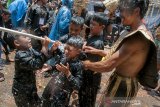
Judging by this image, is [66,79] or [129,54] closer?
[129,54]

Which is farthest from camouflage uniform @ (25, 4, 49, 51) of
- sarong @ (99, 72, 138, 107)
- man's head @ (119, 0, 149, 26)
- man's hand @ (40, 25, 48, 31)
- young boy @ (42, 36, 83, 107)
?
man's head @ (119, 0, 149, 26)

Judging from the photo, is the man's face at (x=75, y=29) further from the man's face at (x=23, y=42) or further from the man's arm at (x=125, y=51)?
the man's arm at (x=125, y=51)

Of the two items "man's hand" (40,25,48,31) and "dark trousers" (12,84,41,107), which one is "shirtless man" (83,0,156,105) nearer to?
"dark trousers" (12,84,41,107)

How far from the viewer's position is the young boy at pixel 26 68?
12.4 ft

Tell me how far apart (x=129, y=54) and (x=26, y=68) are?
1.37 metres

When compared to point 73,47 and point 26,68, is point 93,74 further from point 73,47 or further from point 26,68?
point 26,68

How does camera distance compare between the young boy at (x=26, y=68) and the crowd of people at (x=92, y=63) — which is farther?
the young boy at (x=26, y=68)

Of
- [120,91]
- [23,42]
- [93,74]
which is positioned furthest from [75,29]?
[120,91]

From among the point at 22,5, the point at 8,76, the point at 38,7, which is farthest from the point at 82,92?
the point at 22,5

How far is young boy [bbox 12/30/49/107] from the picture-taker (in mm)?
3783

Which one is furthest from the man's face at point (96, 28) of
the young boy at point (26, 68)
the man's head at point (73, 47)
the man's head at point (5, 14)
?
the man's head at point (5, 14)

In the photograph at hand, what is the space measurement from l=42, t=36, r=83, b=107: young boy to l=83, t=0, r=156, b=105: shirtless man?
0.97 ft

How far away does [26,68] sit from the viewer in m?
3.83

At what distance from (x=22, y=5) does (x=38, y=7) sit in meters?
0.92
